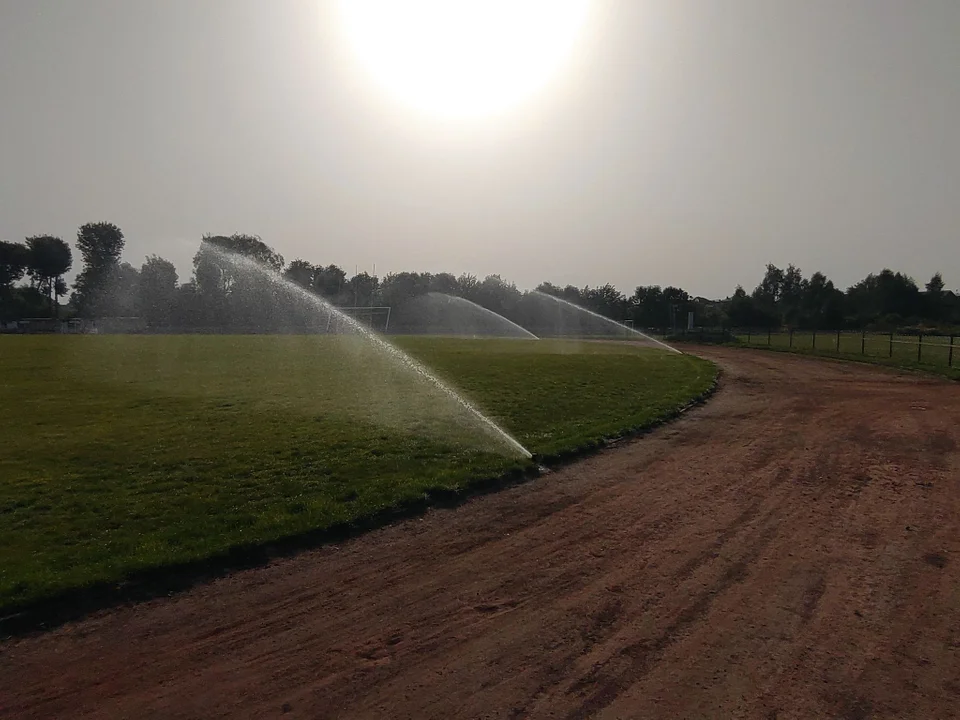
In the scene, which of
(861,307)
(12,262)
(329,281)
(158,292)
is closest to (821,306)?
(861,307)

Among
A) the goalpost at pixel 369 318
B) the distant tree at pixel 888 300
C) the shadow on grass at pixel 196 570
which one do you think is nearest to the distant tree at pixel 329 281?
the goalpost at pixel 369 318

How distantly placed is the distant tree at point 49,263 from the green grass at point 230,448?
108001mm

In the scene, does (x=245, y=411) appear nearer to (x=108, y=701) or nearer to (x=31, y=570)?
(x=31, y=570)

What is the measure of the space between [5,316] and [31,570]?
388 feet

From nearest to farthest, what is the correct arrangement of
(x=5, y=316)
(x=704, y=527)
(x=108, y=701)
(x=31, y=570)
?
(x=108, y=701), (x=31, y=570), (x=704, y=527), (x=5, y=316)

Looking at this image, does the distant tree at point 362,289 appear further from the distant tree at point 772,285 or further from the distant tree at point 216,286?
the distant tree at point 772,285

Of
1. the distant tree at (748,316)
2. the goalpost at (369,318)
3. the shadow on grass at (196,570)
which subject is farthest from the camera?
the distant tree at (748,316)

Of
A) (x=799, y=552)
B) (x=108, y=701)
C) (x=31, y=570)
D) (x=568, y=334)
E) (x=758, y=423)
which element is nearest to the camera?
(x=108, y=701)

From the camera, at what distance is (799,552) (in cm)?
694

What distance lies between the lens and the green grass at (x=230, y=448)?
728 cm

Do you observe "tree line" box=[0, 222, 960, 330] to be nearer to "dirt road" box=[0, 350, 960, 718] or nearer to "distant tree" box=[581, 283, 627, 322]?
"distant tree" box=[581, 283, 627, 322]

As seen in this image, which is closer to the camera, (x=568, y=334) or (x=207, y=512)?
(x=207, y=512)

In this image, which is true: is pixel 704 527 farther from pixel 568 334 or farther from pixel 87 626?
pixel 568 334

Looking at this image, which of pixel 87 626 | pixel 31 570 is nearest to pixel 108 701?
pixel 87 626
